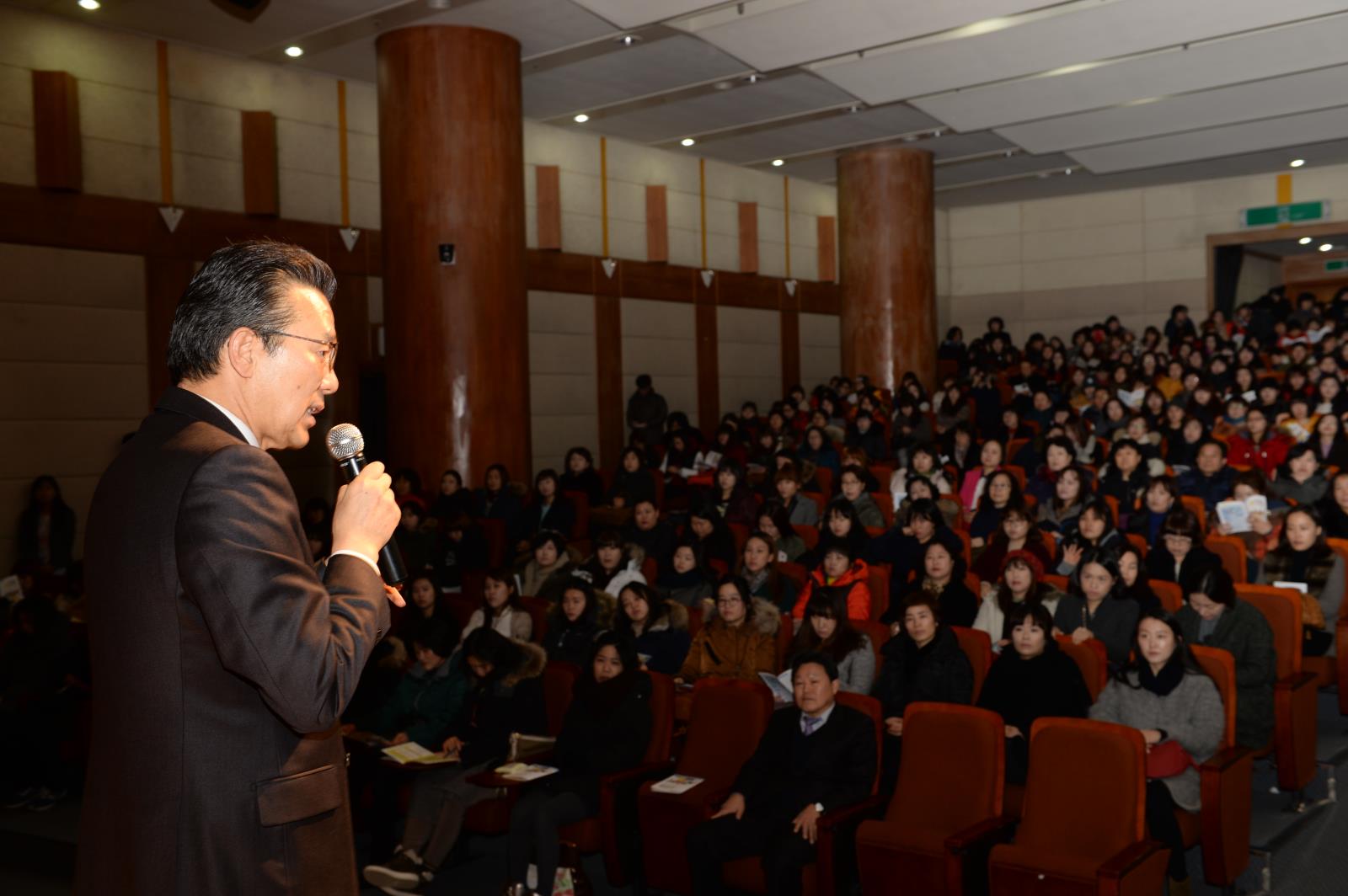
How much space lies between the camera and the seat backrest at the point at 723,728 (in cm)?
429

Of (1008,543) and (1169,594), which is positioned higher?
(1008,543)

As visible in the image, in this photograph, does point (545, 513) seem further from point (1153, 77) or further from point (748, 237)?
point (748, 237)

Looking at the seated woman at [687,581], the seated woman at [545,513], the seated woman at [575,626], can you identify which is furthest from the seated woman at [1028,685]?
the seated woman at [545,513]

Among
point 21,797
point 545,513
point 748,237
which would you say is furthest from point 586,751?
point 748,237

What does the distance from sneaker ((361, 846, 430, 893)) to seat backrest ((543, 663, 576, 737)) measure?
80 centimetres

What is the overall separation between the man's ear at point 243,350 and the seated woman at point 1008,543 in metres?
5.20

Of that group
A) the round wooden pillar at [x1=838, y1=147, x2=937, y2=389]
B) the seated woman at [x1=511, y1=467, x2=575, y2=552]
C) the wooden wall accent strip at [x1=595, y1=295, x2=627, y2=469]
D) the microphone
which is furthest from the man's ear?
the round wooden pillar at [x1=838, y1=147, x2=937, y2=389]

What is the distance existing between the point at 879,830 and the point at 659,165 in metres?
10.3

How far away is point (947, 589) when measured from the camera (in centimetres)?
559

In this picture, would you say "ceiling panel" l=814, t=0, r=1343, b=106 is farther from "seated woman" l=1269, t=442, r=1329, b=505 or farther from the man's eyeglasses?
the man's eyeglasses

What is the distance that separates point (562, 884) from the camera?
406cm

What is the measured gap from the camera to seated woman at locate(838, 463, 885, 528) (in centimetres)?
734

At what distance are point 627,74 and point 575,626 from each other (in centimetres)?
581

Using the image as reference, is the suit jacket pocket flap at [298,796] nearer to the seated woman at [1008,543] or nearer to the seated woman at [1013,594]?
the seated woman at [1013,594]
